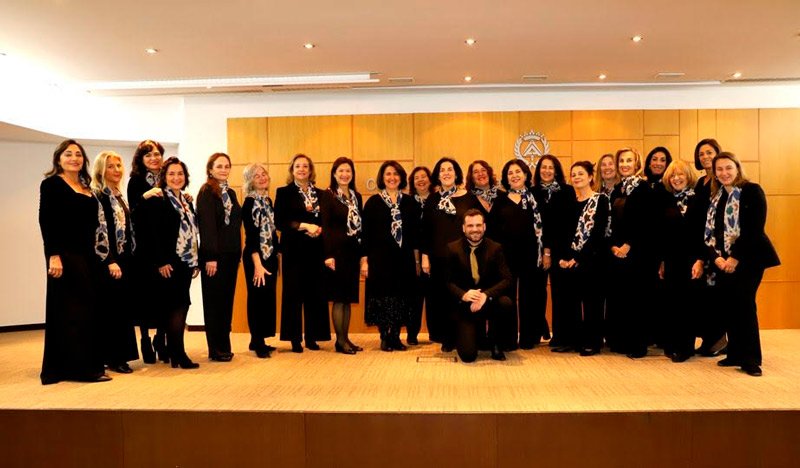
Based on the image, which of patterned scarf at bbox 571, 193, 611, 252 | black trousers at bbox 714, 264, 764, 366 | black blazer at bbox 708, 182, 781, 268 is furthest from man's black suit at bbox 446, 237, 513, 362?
black blazer at bbox 708, 182, 781, 268

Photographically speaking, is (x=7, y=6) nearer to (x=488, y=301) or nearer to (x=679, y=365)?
(x=488, y=301)

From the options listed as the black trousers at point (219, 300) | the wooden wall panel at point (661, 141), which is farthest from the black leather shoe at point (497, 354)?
the wooden wall panel at point (661, 141)

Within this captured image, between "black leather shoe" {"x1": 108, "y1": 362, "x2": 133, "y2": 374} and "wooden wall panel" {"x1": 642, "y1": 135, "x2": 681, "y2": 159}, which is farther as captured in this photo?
"wooden wall panel" {"x1": 642, "y1": 135, "x2": 681, "y2": 159}

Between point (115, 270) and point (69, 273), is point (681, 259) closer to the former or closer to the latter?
point (115, 270)

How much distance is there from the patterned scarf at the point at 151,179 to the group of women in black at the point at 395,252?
0.04 ft

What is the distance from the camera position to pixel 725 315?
16.8 ft

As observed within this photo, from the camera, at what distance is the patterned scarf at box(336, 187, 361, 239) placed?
5.42m

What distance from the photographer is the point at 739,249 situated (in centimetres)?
455

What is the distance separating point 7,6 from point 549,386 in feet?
15.2

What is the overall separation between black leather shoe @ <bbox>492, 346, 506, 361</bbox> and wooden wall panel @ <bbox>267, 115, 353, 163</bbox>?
10.3 ft

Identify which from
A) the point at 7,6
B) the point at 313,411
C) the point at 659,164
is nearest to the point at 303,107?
the point at 7,6

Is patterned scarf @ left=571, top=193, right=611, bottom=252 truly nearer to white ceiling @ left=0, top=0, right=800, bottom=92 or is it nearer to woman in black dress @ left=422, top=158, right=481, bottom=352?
woman in black dress @ left=422, top=158, right=481, bottom=352

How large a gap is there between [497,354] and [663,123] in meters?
3.77

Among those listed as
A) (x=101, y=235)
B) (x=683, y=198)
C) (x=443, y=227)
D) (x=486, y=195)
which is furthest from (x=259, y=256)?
(x=683, y=198)
